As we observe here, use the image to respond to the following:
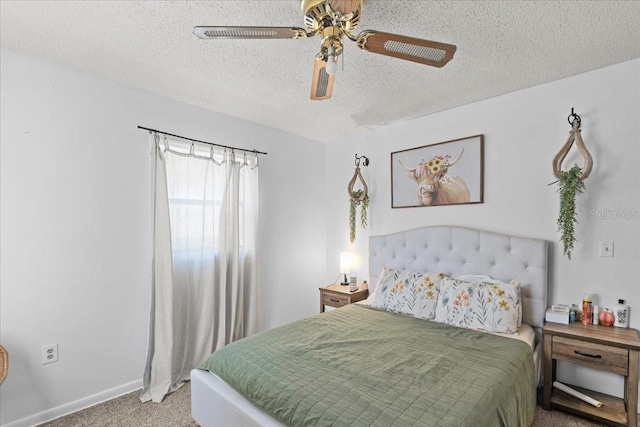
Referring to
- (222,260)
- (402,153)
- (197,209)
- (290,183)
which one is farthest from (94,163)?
(402,153)

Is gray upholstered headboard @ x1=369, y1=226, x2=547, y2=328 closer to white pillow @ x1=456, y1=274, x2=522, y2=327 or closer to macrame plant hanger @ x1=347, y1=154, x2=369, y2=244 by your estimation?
white pillow @ x1=456, y1=274, x2=522, y2=327

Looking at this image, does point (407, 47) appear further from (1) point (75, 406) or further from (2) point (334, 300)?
(1) point (75, 406)

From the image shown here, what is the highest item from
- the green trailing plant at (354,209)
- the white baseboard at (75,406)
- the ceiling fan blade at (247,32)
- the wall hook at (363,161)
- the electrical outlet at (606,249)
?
the ceiling fan blade at (247,32)

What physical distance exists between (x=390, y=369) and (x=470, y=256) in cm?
152

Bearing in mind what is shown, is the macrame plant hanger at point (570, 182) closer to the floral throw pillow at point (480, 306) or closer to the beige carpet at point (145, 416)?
the floral throw pillow at point (480, 306)

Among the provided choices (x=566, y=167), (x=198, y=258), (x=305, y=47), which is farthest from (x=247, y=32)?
(x=566, y=167)

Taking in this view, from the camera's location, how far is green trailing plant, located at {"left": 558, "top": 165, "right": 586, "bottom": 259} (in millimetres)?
2238

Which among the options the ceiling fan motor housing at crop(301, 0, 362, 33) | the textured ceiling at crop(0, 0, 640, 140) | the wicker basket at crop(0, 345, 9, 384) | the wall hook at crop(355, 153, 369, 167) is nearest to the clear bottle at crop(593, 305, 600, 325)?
the textured ceiling at crop(0, 0, 640, 140)

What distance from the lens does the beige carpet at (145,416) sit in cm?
207

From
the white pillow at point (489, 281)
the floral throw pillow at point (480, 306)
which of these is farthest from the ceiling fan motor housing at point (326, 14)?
the white pillow at point (489, 281)

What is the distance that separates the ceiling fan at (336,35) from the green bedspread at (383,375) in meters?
1.56

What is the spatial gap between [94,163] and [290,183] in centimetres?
195

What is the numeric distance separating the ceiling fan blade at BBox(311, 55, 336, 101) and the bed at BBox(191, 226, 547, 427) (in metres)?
1.59

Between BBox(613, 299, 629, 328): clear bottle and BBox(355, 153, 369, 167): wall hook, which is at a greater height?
BBox(355, 153, 369, 167): wall hook
